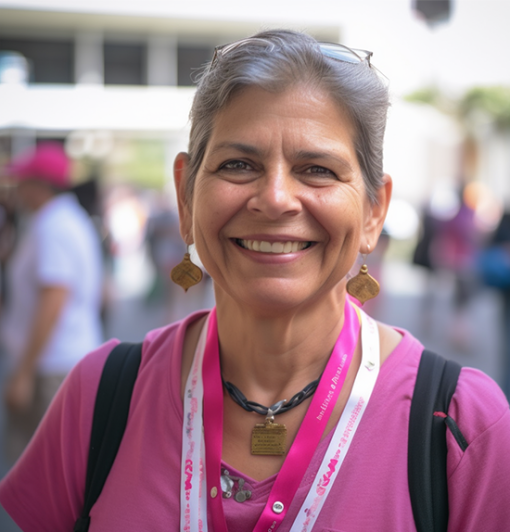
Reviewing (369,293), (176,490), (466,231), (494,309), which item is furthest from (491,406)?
(494,309)

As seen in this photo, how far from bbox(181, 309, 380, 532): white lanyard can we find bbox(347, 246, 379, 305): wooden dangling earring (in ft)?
0.29

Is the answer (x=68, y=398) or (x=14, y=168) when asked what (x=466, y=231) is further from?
(x=68, y=398)

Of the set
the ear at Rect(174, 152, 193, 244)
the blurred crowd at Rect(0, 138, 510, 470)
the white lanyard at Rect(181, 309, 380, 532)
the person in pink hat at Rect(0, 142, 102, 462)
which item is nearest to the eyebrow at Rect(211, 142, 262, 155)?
the ear at Rect(174, 152, 193, 244)

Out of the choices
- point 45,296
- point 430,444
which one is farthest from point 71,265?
point 430,444

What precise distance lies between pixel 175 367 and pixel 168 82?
62.1ft

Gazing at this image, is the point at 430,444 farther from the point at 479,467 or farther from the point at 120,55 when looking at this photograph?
the point at 120,55

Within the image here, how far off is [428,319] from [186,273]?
23.9ft

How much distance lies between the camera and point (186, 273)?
69.9 inches

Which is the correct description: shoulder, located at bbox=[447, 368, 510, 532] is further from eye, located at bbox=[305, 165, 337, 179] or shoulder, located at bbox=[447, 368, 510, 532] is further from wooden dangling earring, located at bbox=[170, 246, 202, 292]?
wooden dangling earring, located at bbox=[170, 246, 202, 292]

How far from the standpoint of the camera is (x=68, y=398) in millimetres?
1740

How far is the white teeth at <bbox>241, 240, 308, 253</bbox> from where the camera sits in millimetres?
1491

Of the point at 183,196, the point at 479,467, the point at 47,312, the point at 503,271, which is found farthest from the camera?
the point at 503,271

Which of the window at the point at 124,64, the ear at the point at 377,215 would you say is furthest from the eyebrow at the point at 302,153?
the window at the point at 124,64

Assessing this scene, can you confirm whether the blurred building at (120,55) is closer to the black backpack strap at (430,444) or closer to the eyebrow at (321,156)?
the eyebrow at (321,156)
